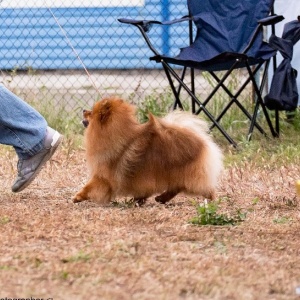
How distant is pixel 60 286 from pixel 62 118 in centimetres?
489

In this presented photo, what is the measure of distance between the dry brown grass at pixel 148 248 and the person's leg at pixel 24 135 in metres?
0.19

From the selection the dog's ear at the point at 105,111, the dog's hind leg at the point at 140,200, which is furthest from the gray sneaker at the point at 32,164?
the dog's hind leg at the point at 140,200

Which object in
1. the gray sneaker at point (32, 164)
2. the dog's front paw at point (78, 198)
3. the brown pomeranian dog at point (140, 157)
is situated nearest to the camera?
the brown pomeranian dog at point (140, 157)

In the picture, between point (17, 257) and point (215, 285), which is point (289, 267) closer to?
point (215, 285)

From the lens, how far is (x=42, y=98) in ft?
27.5

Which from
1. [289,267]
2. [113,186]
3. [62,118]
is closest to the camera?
[289,267]

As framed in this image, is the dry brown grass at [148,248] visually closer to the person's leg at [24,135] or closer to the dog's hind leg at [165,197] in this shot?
the dog's hind leg at [165,197]

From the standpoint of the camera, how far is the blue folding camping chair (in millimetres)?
6820

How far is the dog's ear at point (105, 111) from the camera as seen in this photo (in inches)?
190

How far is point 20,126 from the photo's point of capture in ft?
16.4

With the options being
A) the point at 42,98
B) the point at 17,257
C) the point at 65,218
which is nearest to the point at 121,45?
the point at 42,98

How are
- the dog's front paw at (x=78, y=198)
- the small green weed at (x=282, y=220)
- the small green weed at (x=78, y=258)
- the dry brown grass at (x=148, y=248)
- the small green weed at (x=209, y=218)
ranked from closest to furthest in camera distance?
the dry brown grass at (x=148, y=248)
the small green weed at (x=78, y=258)
the small green weed at (x=209, y=218)
the small green weed at (x=282, y=220)
the dog's front paw at (x=78, y=198)

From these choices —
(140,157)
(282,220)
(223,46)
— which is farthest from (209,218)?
(223,46)

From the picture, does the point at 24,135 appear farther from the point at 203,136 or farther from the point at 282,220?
the point at 282,220
